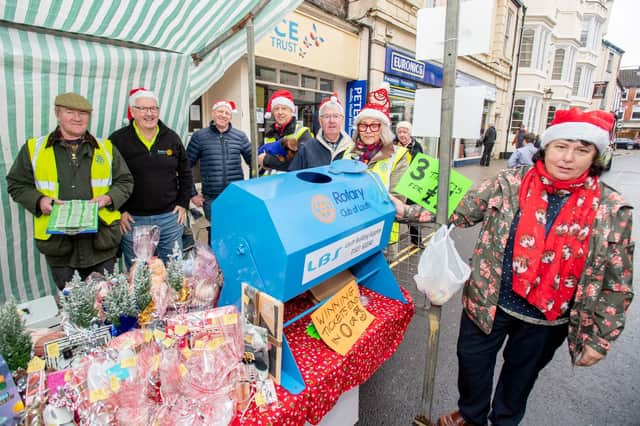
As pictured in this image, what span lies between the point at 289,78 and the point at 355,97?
222 centimetres

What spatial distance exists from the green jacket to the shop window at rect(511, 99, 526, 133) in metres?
22.4

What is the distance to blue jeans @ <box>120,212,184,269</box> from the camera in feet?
8.64

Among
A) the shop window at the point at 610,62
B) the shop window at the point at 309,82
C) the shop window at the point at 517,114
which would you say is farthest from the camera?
the shop window at the point at 610,62

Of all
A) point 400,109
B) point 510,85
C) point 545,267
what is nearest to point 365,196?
point 545,267

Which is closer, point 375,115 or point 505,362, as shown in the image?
point 505,362

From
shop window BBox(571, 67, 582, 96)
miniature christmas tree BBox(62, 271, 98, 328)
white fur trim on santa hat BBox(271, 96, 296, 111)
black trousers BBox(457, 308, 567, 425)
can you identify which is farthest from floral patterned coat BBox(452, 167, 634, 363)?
shop window BBox(571, 67, 582, 96)

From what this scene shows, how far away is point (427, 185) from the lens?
170cm

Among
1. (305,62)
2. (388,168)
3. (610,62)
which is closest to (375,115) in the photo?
(388,168)

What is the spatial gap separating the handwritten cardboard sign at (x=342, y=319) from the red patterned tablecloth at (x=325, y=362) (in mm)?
33

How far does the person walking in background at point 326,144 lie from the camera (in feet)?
9.12

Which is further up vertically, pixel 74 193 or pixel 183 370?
pixel 74 193

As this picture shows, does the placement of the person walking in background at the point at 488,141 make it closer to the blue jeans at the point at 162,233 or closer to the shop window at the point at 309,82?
the shop window at the point at 309,82

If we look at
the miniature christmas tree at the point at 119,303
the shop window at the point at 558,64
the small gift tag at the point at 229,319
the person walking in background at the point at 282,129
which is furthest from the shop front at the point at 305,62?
the shop window at the point at 558,64

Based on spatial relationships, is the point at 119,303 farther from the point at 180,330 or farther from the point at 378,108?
the point at 378,108
